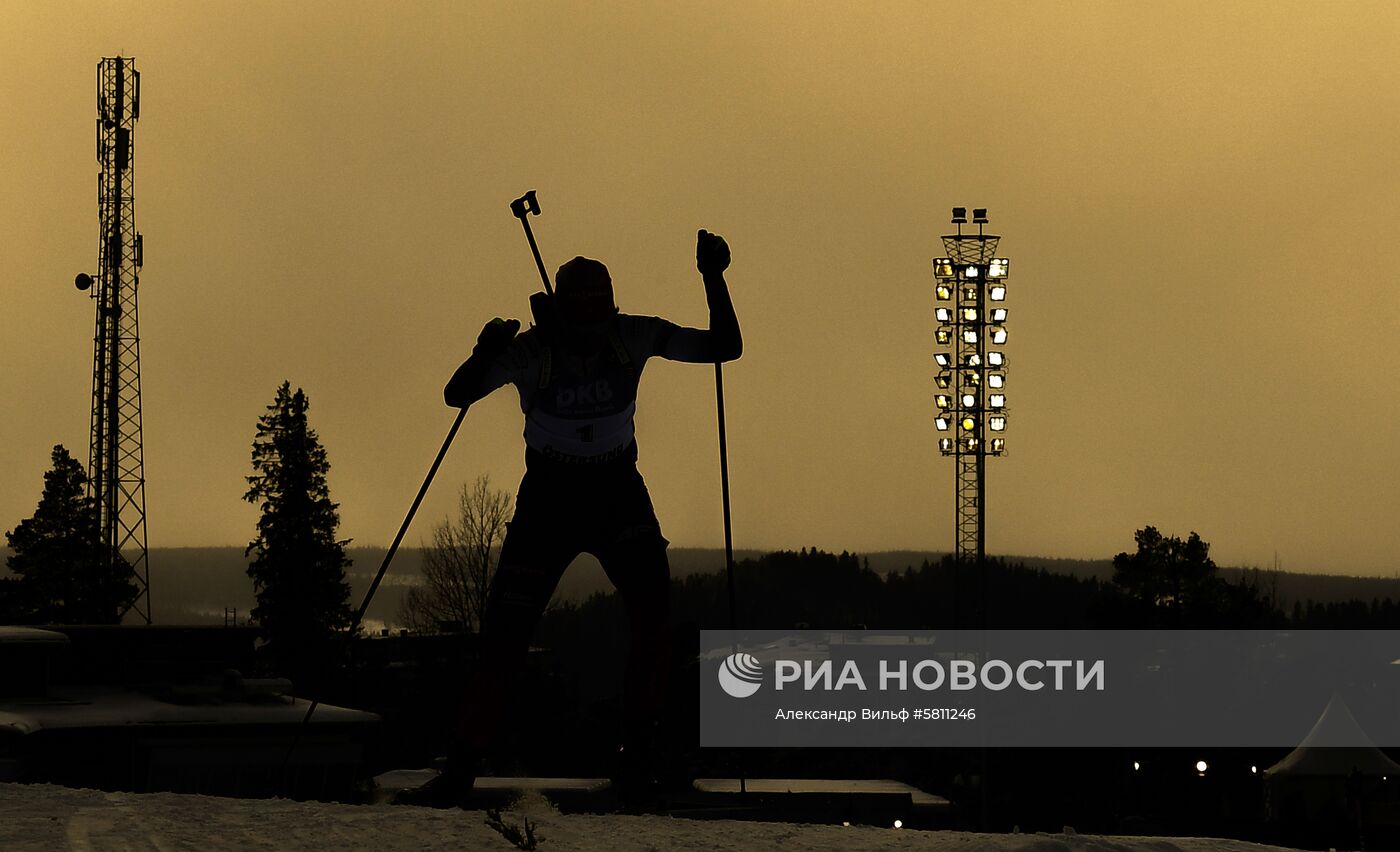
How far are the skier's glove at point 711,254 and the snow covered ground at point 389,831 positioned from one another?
3559 millimetres

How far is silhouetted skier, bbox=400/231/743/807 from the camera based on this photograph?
38.1 ft

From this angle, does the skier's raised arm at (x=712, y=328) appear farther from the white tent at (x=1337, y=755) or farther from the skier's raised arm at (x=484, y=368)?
the white tent at (x=1337, y=755)

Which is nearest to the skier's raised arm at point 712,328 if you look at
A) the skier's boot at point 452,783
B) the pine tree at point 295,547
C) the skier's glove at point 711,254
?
the skier's glove at point 711,254

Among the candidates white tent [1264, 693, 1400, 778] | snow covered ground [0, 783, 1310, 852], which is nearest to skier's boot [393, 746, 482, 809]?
snow covered ground [0, 783, 1310, 852]

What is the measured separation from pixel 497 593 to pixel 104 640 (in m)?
25.5

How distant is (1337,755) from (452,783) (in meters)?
32.7

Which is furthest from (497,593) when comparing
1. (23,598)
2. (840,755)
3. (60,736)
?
(23,598)

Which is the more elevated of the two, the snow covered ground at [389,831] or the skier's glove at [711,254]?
the skier's glove at [711,254]

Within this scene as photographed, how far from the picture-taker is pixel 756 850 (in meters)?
11.9

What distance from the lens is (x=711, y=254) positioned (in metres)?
11.5

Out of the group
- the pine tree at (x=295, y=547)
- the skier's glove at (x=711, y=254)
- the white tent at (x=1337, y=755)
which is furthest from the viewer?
the pine tree at (x=295, y=547)

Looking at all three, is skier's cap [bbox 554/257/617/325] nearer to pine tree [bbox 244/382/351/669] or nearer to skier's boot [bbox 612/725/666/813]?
skier's boot [bbox 612/725/666/813]

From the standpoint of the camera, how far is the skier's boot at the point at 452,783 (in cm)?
1182

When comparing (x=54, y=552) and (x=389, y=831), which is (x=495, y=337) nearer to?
(x=389, y=831)
